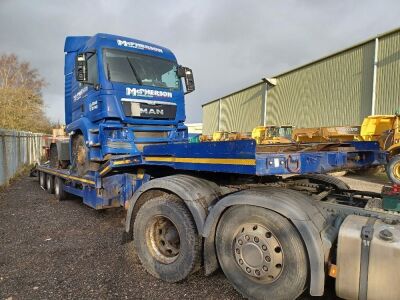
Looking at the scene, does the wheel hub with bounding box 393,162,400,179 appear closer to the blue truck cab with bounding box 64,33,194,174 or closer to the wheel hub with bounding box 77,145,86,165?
the blue truck cab with bounding box 64,33,194,174

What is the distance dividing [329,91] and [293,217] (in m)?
18.5

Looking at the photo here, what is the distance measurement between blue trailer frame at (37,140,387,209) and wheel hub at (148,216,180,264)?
0.67m

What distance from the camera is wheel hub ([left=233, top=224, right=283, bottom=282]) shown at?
9.28 feet

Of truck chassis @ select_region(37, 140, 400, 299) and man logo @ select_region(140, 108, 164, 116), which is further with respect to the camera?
man logo @ select_region(140, 108, 164, 116)

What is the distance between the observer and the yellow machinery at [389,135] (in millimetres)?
10023

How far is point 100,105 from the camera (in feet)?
19.1

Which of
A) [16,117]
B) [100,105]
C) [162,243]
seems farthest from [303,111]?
[16,117]

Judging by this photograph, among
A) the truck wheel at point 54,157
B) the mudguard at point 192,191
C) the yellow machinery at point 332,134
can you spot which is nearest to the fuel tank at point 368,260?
the mudguard at point 192,191

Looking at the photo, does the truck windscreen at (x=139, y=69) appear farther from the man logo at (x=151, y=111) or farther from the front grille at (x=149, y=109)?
the man logo at (x=151, y=111)

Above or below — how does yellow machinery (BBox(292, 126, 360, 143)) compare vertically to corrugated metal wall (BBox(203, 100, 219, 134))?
below

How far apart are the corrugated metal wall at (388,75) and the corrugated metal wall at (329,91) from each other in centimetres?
50

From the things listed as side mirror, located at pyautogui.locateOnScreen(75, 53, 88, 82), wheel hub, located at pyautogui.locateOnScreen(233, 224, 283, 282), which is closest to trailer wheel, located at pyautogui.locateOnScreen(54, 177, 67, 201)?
side mirror, located at pyautogui.locateOnScreen(75, 53, 88, 82)

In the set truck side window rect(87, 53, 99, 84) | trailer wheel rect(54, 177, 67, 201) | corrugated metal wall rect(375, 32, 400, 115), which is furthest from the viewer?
corrugated metal wall rect(375, 32, 400, 115)

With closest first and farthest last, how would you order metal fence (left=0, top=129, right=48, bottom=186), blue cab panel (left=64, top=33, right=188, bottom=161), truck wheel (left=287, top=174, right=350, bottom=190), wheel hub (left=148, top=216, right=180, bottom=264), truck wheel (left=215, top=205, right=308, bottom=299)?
truck wheel (left=215, top=205, right=308, bottom=299), wheel hub (left=148, top=216, right=180, bottom=264), truck wheel (left=287, top=174, right=350, bottom=190), blue cab panel (left=64, top=33, right=188, bottom=161), metal fence (left=0, top=129, right=48, bottom=186)
